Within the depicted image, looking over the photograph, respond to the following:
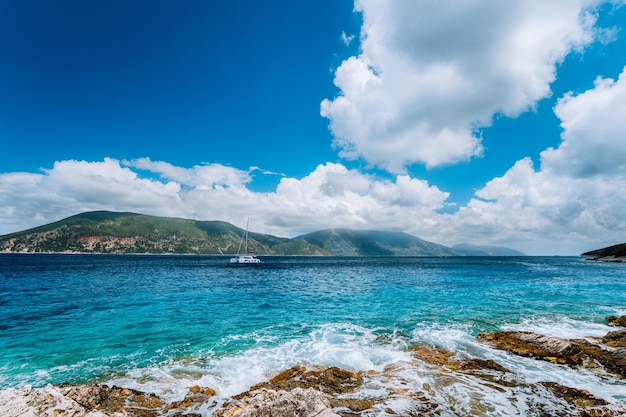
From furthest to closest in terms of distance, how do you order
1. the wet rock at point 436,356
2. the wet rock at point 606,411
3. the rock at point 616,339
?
the rock at point 616,339, the wet rock at point 436,356, the wet rock at point 606,411

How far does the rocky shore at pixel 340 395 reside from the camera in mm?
10477

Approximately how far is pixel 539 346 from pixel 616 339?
7.75 metres

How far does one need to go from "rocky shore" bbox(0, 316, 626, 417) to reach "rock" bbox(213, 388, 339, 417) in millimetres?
35

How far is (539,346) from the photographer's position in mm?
20109

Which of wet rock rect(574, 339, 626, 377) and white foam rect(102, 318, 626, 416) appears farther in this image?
wet rock rect(574, 339, 626, 377)

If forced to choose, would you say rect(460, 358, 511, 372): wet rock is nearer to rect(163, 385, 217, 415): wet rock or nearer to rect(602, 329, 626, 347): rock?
rect(602, 329, 626, 347): rock

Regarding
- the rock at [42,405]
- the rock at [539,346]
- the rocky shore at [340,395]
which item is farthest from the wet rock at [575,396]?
the rock at [42,405]

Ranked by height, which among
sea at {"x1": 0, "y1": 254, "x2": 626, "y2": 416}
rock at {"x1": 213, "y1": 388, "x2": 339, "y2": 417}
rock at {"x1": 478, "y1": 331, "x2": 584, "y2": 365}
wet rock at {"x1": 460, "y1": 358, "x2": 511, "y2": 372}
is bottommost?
sea at {"x1": 0, "y1": 254, "x2": 626, "y2": 416}

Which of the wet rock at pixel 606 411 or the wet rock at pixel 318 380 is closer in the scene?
the wet rock at pixel 606 411

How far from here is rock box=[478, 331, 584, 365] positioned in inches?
727

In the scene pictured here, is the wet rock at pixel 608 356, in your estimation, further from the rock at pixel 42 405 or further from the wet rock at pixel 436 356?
the rock at pixel 42 405

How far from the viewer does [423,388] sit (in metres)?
14.4

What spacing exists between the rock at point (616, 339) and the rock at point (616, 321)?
600 centimetres

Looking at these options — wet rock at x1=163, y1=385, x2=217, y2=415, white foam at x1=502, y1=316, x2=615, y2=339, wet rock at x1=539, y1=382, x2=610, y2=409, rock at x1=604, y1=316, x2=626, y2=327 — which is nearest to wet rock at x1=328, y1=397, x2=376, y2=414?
wet rock at x1=163, y1=385, x2=217, y2=415
